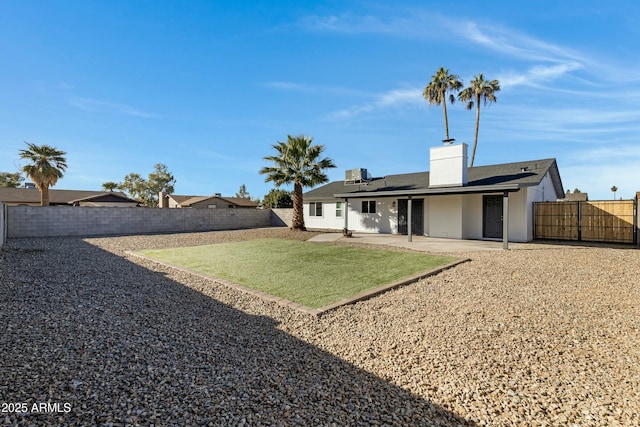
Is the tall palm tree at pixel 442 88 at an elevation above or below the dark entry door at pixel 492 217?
above

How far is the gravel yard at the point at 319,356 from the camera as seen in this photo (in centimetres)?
228

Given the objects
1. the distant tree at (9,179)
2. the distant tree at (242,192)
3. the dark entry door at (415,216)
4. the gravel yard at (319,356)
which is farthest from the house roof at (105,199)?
the distant tree at (242,192)

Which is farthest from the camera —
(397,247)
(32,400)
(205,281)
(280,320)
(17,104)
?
(17,104)

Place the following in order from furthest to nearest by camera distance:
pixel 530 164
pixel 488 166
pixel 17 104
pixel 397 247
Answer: pixel 488 166, pixel 530 164, pixel 17 104, pixel 397 247

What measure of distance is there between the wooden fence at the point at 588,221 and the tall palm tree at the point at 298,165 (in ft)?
38.3

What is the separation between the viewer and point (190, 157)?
1131 inches

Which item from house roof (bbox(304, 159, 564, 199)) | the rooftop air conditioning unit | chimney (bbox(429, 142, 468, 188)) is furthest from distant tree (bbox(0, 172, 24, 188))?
chimney (bbox(429, 142, 468, 188))

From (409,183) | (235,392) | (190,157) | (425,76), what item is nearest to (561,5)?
(409,183)

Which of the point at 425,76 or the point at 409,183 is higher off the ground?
the point at 425,76

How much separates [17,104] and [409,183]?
20807 millimetres

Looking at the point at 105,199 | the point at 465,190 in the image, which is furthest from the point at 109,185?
the point at 465,190

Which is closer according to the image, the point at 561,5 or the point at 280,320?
the point at 280,320

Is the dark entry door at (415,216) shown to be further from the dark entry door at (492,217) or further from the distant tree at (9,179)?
the distant tree at (9,179)

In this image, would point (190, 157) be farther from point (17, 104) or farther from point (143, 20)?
point (143, 20)
